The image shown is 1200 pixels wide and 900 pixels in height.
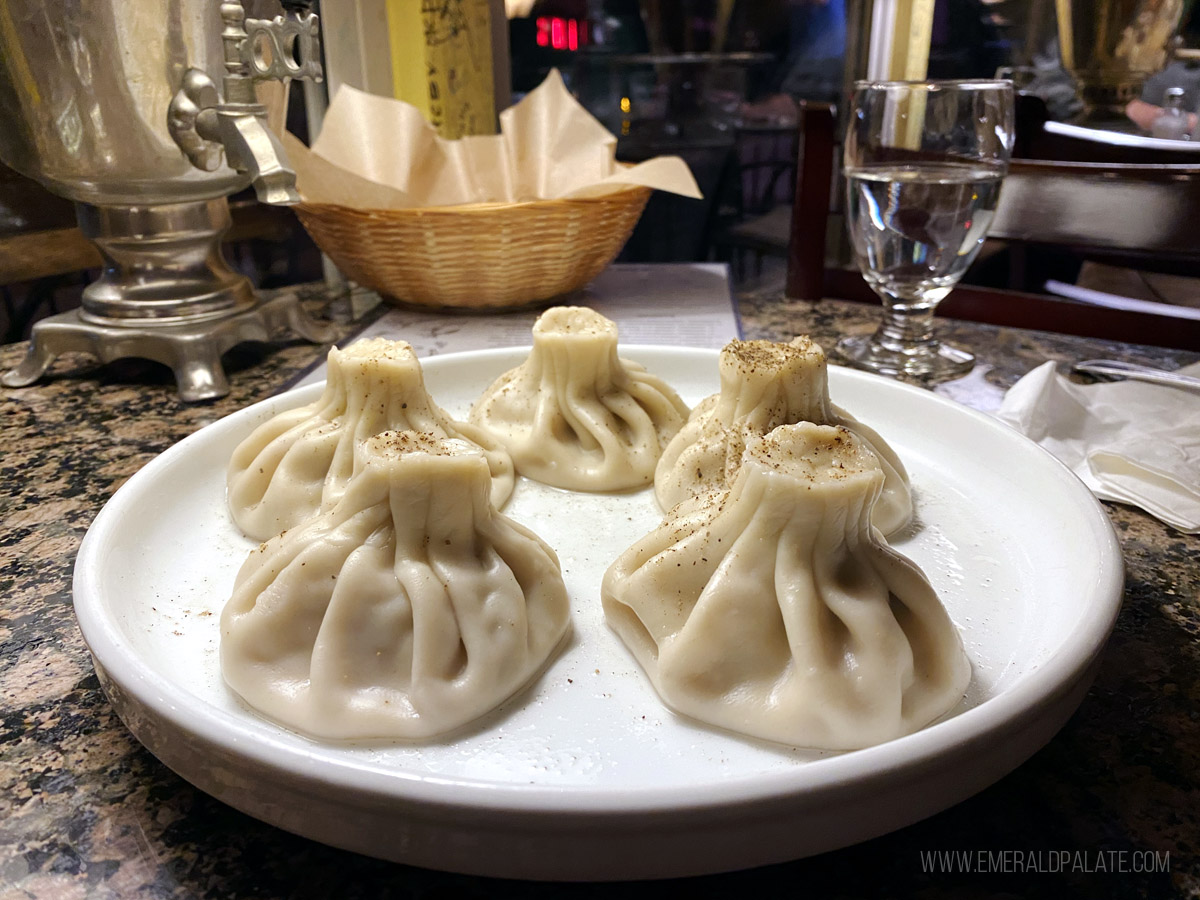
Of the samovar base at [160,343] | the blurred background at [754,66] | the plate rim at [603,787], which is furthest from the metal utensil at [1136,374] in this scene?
the samovar base at [160,343]

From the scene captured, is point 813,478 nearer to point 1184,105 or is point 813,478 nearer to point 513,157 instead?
point 513,157

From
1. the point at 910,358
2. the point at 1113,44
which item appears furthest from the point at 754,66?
the point at 910,358

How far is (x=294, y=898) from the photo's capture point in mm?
631

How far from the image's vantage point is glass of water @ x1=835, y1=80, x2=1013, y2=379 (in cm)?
172

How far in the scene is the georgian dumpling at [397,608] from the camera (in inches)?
30.3

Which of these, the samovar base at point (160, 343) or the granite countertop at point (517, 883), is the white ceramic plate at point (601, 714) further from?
the samovar base at point (160, 343)

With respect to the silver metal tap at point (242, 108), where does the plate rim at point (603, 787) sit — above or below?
below

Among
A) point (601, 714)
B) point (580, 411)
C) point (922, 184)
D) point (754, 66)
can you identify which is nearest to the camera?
point (601, 714)

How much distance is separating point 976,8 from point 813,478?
301cm

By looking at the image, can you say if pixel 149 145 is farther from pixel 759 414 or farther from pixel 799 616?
pixel 799 616

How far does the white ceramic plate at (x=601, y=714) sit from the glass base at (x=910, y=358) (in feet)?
1.73

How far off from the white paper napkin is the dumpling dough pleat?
1.88 feet

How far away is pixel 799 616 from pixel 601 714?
21 centimetres

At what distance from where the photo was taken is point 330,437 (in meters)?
1.19
